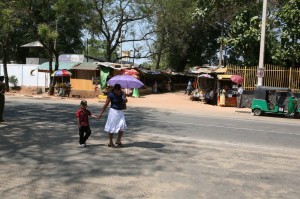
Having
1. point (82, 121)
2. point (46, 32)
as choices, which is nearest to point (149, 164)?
point (82, 121)

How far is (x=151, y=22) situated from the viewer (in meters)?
42.2

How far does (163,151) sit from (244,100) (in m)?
18.0

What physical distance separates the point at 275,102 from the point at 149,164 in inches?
607

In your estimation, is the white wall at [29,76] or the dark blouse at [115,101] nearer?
the dark blouse at [115,101]

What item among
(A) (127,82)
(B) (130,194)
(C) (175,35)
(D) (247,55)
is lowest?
(B) (130,194)

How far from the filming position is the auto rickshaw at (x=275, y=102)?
69.6 feet

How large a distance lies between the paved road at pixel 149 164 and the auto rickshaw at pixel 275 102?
322 inches

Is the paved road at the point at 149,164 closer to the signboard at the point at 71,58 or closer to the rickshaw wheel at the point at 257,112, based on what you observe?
the rickshaw wheel at the point at 257,112

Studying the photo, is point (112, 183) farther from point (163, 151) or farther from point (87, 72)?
point (87, 72)

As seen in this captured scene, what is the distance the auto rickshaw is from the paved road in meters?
8.19

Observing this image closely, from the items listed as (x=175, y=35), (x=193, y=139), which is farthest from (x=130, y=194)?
(x=175, y=35)

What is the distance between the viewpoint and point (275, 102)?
71.3ft

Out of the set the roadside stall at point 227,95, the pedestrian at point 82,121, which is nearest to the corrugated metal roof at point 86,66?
the roadside stall at point 227,95

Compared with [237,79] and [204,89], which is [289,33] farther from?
[204,89]
